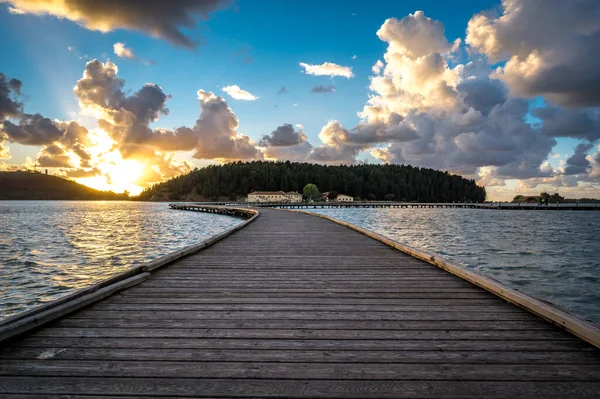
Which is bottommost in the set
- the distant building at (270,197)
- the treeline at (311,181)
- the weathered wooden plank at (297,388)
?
the weathered wooden plank at (297,388)

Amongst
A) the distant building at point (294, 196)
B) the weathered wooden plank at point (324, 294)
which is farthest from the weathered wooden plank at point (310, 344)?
the distant building at point (294, 196)

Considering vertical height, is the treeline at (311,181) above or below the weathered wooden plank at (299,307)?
above

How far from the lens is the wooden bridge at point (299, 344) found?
2.61m

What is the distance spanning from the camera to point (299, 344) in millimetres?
3270

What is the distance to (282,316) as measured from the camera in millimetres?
4078

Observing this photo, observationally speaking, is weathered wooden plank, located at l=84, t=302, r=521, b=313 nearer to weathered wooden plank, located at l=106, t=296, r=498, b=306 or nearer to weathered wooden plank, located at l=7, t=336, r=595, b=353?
weathered wooden plank, located at l=106, t=296, r=498, b=306

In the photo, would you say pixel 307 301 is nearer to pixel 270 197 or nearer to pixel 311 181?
pixel 270 197

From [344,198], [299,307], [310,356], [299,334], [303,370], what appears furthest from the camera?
[344,198]

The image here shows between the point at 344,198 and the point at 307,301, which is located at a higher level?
the point at 344,198

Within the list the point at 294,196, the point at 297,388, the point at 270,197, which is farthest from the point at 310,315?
the point at 294,196

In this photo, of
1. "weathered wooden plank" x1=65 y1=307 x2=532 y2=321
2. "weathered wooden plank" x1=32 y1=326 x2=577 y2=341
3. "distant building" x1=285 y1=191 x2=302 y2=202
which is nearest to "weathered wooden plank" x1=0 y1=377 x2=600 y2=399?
"weathered wooden plank" x1=32 y1=326 x2=577 y2=341

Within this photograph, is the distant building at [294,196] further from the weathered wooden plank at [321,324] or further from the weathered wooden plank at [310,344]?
the weathered wooden plank at [310,344]

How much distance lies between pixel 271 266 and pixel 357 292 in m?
2.57

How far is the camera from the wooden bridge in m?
2.61
